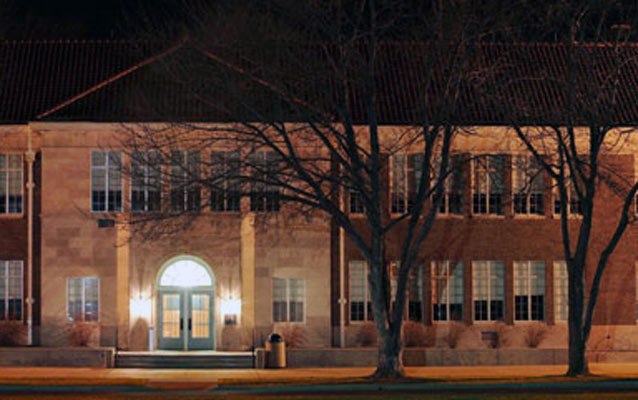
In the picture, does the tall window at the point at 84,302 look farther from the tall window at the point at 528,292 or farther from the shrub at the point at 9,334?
the tall window at the point at 528,292

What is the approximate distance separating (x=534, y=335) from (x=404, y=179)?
763 cm

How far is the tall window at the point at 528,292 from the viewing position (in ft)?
156

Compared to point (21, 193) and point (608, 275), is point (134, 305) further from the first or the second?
point (608, 275)

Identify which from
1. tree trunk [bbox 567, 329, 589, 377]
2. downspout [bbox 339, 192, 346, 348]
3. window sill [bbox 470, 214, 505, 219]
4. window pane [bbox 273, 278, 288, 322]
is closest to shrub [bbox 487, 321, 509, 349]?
window sill [bbox 470, 214, 505, 219]

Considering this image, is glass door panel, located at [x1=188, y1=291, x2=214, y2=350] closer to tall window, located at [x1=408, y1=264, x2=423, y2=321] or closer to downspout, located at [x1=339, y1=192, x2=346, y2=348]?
downspout, located at [x1=339, y1=192, x2=346, y2=348]

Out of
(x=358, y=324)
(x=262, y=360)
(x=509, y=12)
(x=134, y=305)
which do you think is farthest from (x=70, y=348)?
(x=509, y=12)

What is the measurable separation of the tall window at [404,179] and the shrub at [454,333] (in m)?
4.73

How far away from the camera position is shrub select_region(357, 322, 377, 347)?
46031mm

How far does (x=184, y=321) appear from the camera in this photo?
1804 inches

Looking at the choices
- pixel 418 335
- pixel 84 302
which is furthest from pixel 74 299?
pixel 418 335

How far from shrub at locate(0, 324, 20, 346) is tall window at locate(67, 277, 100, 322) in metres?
1.91

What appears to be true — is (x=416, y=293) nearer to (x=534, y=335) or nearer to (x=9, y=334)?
(x=534, y=335)

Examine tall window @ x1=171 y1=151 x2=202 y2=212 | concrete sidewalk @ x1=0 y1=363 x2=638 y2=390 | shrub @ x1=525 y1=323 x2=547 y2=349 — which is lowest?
concrete sidewalk @ x1=0 y1=363 x2=638 y2=390

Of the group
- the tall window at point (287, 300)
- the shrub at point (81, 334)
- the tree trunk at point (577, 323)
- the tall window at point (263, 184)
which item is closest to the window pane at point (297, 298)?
the tall window at point (287, 300)
